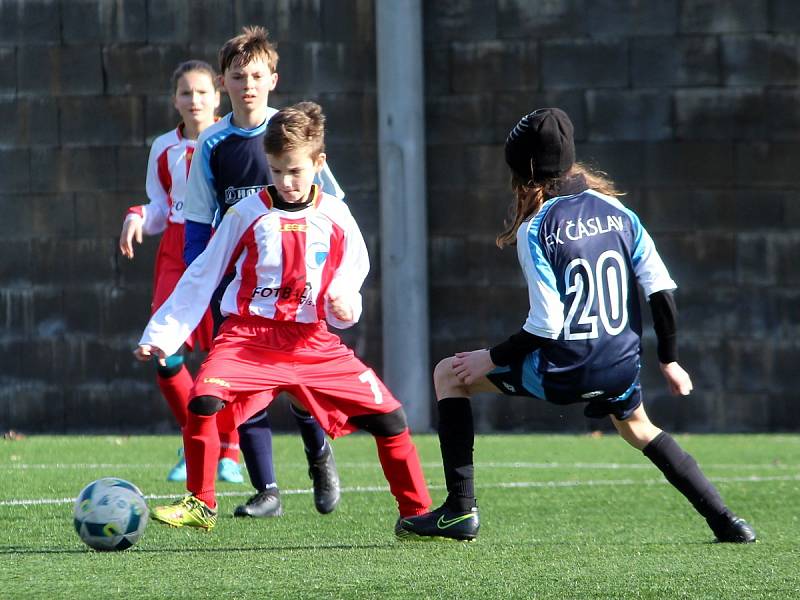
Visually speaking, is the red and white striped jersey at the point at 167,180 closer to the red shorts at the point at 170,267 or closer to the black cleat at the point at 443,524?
the red shorts at the point at 170,267

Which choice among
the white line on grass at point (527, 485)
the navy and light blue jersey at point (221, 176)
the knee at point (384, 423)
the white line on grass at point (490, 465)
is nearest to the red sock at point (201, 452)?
the knee at point (384, 423)

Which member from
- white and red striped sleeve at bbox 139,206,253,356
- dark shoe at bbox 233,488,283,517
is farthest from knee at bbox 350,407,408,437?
dark shoe at bbox 233,488,283,517

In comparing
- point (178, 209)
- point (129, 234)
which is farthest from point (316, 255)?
point (178, 209)

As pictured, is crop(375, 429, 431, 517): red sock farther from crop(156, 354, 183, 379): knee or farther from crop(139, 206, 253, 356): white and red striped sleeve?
crop(156, 354, 183, 379): knee

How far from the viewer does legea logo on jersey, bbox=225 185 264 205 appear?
217 inches

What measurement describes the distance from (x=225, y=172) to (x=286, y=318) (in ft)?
3.30

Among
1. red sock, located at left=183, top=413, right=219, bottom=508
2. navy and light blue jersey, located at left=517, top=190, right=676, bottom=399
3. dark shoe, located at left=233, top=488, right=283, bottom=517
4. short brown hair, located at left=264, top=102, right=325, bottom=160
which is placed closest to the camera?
navy and light blue jersey, located at left=517, top=190, right=676, bottom=399

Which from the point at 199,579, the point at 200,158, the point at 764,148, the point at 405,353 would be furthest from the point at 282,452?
the point at 199,579

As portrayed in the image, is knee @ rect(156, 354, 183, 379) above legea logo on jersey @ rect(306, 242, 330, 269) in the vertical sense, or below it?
below

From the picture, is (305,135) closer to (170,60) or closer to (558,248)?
(558,248)

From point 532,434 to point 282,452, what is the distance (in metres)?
2.18

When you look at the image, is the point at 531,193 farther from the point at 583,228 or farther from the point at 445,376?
the point at 445,376

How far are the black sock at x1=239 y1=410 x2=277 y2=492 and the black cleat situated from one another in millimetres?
1066

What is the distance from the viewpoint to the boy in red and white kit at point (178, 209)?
6.71 metres
